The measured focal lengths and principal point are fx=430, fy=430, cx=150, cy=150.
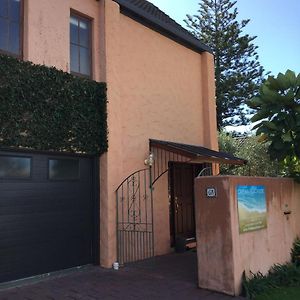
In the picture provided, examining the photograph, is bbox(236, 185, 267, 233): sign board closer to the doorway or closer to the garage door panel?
the garage door panel

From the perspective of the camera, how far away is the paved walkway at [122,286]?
7129 millimetres

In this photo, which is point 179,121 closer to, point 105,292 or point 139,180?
point 139,180

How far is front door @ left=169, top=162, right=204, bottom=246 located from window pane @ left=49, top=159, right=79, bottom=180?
377 centimetres

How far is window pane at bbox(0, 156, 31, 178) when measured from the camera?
25.8 ft

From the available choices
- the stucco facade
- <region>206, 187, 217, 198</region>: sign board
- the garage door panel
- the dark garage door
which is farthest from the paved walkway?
<region>206, 187, 217, 198</region>: sign board

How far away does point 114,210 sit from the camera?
9625mm

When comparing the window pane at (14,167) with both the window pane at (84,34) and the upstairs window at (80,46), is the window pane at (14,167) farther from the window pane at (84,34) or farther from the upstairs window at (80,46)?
the window pane at (84,34)

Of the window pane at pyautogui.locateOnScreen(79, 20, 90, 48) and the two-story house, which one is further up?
the window pane at pyautogui.locateOnScreen(79, 20, 90, 48)

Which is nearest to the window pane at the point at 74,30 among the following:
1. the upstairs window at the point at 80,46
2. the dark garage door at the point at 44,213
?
the upstairs window at the point at 80,46


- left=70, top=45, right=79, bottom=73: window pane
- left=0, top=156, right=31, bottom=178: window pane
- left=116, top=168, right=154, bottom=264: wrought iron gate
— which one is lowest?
left=116, top=168, right=154, bottom=264: wrought iron gate

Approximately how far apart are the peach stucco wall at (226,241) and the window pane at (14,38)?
4.36 meters

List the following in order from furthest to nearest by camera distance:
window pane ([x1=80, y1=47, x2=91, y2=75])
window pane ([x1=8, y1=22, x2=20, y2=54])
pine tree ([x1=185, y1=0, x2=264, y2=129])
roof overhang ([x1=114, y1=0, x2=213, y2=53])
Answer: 1. pine tree ([x1=185, y1=0, x2=264, y2=129])
2. roof overhang ([x1=114, y1=0, x2=213, y2=53])
3. window pane ([x1=80, y1=47, x2=91, y2=75])
4. window pane ([x1=8, y1=22, x2=20, y2=54])

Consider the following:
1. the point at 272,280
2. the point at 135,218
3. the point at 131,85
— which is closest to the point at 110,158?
the point at 135,218

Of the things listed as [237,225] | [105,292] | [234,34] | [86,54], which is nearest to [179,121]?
[86,54]
